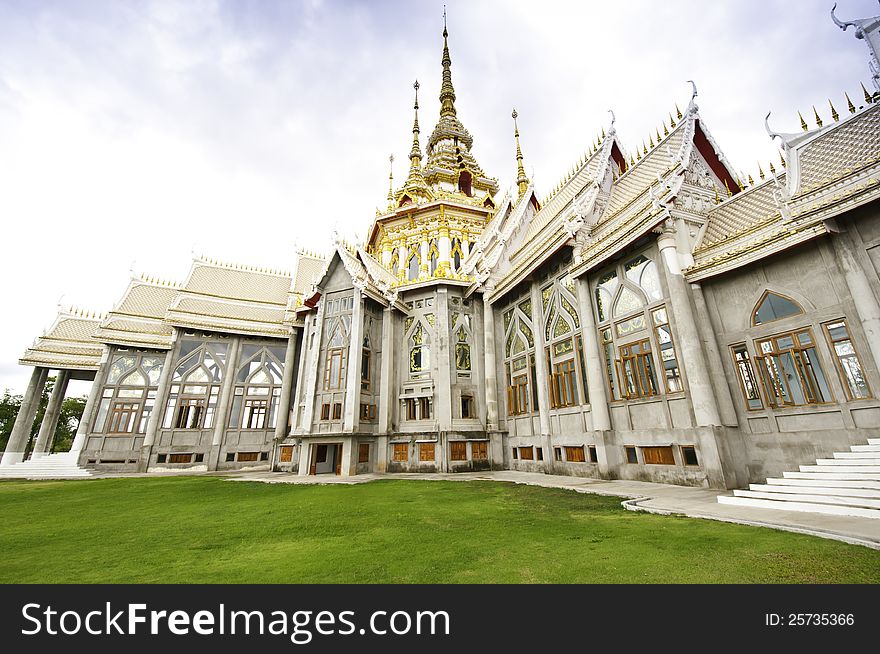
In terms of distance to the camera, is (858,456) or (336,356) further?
(336,356)

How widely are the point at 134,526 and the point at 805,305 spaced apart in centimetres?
1631

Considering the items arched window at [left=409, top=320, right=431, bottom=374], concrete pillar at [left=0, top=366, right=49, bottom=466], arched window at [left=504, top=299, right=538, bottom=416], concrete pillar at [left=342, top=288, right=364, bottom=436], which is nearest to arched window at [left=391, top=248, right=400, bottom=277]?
concrete pillar at [left=342, top=288, right=364, bottom=436]

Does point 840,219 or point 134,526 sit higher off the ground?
point 840,219

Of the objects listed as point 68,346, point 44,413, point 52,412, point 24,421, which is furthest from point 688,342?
point 44,413

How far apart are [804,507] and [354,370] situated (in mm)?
18689

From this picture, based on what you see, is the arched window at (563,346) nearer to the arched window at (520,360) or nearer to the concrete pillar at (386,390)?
the arched window at (520,360)

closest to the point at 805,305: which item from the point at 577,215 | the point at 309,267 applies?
the point at 577,215

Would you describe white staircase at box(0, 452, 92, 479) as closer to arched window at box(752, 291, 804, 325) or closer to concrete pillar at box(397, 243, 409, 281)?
concrete pillar at box(397, 243, 409, 281)

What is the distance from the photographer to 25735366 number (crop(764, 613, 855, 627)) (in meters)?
2.73

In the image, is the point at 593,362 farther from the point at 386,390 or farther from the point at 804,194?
the point at 386,390

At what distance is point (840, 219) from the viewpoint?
9.79m

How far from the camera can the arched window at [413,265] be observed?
2850 cm

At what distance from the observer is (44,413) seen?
40750 millimetres

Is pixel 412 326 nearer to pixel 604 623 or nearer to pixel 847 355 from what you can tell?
pixel 847 355
